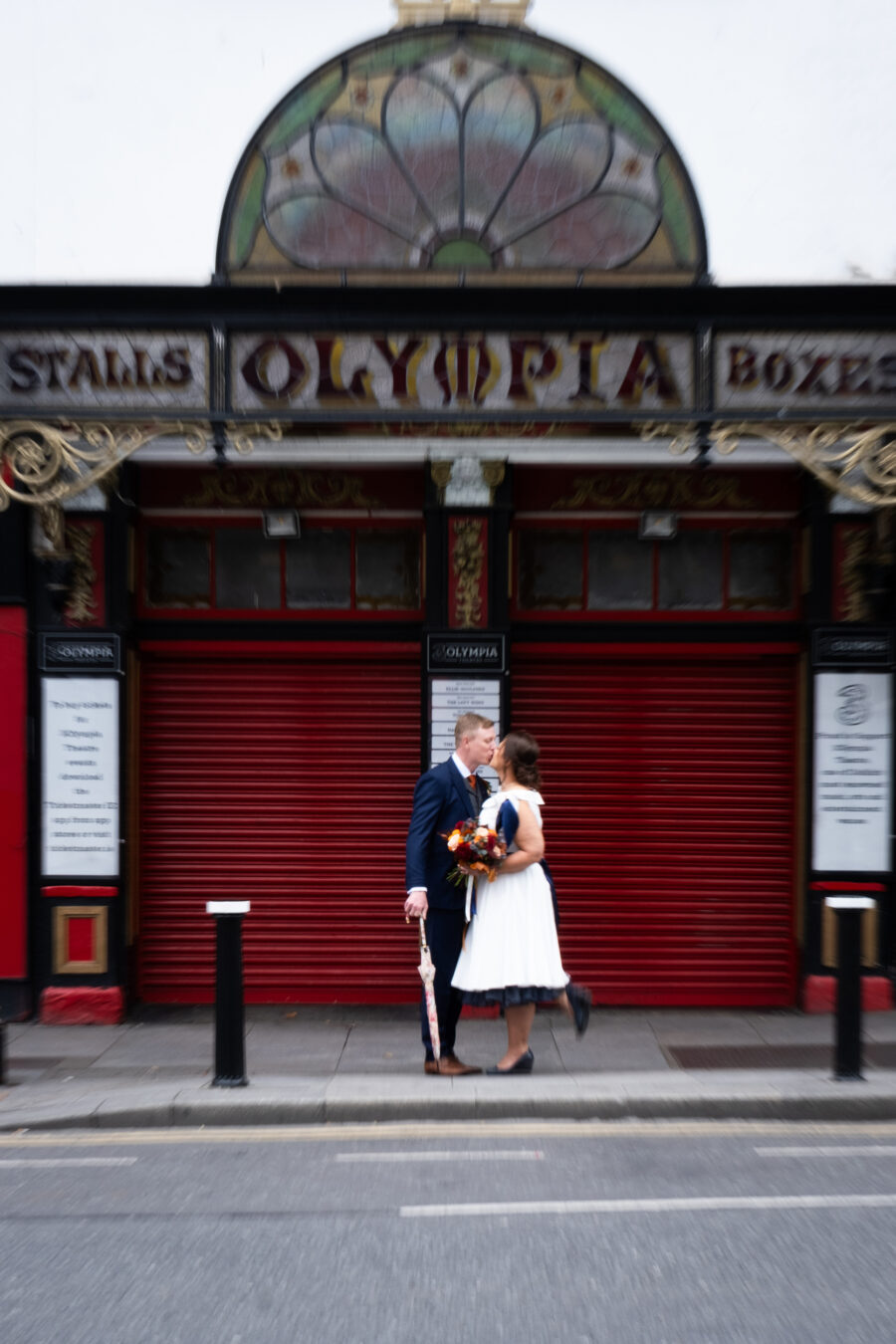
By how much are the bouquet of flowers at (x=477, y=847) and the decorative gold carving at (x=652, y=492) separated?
3067 millimetres

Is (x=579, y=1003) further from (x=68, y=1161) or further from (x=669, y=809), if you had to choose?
(x=68, y=1161)

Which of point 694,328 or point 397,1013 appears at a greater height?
point 694,328

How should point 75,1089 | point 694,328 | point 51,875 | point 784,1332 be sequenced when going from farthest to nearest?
point 51,875 < point 694,328 < point 75,1089 < point 784,1332

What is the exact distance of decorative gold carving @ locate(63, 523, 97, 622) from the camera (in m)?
8.09

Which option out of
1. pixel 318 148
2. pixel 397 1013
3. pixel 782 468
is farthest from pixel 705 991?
pixel 318 148

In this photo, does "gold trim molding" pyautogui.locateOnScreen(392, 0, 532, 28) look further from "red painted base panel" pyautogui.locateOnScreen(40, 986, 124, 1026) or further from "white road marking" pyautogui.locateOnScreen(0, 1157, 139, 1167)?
"white road marking" pyautogui.locateOnScreen(0, 1157, 139, 1167)

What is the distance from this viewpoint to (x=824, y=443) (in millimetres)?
7484

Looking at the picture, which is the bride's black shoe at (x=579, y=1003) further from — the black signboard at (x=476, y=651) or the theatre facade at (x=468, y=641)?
the black signboard at (x=476, y=651)

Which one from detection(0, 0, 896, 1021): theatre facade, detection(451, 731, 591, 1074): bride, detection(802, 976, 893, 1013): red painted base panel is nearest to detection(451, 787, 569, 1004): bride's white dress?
detection(451, 731, 591, 1074): bride

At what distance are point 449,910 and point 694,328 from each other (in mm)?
4032

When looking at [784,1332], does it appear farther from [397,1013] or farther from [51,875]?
[51,875]

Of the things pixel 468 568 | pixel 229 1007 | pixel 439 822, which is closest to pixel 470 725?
pixel 439 822

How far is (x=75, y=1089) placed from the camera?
6.47 meters

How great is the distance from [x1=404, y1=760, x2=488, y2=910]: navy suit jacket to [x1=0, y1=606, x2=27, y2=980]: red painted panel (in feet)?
10.4
